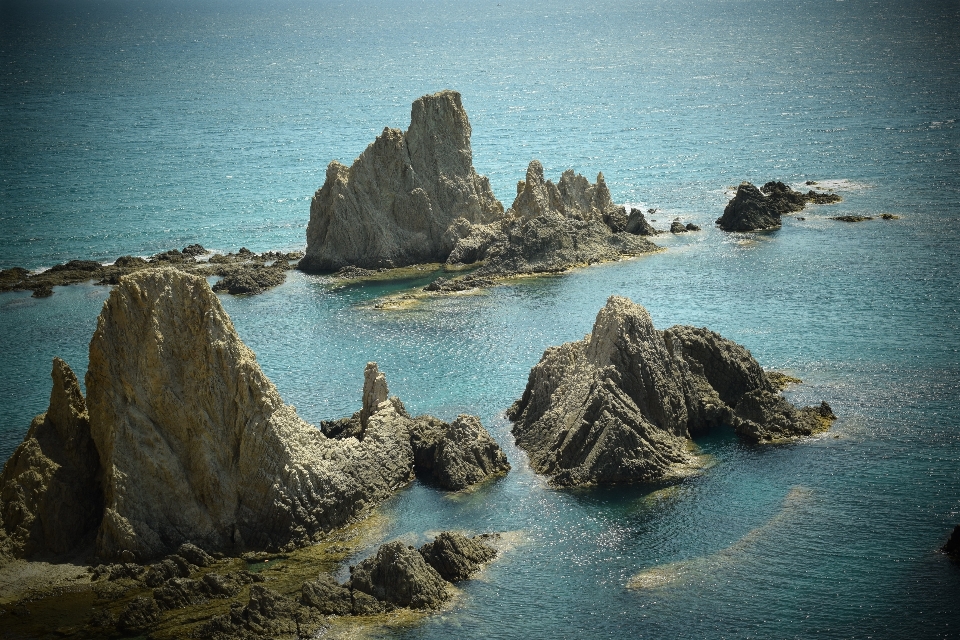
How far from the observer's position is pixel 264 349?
3054 inches

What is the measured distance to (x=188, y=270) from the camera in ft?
316

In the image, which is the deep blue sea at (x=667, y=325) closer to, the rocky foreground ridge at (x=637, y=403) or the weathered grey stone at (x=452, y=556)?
the weathered grey stone at (x=452, y=556)

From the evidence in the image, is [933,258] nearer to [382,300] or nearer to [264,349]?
[382,300]

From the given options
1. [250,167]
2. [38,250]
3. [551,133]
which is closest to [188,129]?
[250,167]

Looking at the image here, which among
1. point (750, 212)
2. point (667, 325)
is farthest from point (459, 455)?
point (750, 212)

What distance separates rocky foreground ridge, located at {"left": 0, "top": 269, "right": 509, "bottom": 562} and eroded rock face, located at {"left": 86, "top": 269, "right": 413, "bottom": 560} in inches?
1.6

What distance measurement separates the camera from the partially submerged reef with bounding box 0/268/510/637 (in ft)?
157

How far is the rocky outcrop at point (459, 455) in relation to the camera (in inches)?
2138

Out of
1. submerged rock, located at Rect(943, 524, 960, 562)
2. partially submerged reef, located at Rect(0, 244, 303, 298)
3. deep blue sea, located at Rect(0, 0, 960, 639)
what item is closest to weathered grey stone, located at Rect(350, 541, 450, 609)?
deep blue sea, located at Rect(0, 0, 960, 639)

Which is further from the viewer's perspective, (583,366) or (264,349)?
(264,349)

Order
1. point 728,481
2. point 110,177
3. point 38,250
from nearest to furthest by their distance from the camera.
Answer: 1. point 728,481
2. point 38,250
3. point 110,177

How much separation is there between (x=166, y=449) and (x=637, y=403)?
21.7 m

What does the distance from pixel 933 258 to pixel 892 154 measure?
44548mm

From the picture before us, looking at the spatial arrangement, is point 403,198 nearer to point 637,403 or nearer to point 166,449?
point 637,403
